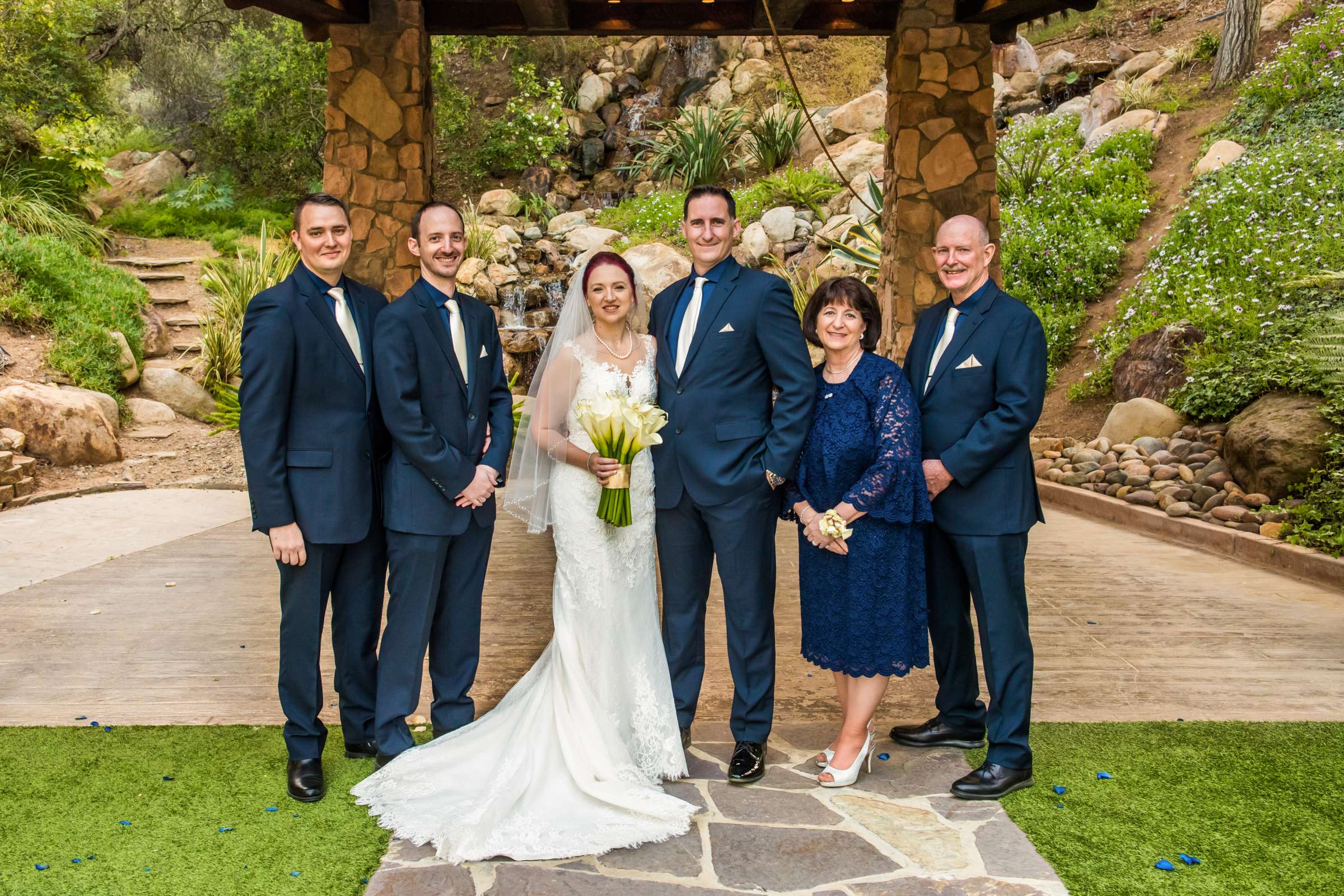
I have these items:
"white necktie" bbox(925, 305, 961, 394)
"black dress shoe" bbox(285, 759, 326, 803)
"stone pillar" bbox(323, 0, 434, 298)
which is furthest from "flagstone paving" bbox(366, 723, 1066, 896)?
"stone pillar" bbox(323, 0, 434, 298)

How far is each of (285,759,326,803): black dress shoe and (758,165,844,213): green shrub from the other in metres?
12.8

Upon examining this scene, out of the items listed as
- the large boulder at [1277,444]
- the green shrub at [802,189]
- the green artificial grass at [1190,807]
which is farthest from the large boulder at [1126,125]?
the green artificial grass at [1190,807]

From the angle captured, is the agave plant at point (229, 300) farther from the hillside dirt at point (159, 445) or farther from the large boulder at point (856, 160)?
the large boulder at point (856, 160)

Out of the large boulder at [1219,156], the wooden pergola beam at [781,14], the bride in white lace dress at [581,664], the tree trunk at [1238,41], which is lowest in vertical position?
the bride in white lace dress at [581,664]

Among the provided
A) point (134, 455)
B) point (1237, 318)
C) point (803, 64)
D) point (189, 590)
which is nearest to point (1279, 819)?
point (189, 590)

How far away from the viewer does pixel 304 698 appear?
11.3ft

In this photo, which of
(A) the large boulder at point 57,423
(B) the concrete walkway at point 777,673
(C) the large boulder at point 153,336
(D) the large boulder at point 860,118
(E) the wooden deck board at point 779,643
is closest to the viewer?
(B) the concrete walkway at point 777,673

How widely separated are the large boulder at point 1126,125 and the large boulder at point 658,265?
687 cm

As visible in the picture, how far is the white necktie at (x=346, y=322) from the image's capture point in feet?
11.3

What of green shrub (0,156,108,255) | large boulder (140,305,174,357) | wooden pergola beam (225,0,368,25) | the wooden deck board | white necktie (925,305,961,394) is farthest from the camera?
green shrub (0,156,108,255)

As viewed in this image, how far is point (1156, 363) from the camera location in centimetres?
1012

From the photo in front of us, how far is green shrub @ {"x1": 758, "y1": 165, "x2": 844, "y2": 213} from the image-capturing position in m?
15.1

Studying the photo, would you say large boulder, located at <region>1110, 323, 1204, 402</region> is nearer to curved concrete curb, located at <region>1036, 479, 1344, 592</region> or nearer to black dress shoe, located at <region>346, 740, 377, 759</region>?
curved concrete curb, located at <region>1036, 479, 1344, 592</region>

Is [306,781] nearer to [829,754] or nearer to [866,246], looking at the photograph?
[829,754]
